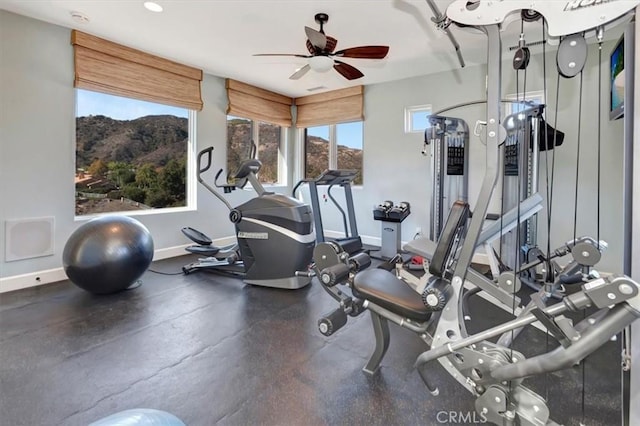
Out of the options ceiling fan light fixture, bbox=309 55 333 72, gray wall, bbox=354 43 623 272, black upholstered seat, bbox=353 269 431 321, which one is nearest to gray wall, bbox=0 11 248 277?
ceiling fan light fixture, bbox=309 55 333 72

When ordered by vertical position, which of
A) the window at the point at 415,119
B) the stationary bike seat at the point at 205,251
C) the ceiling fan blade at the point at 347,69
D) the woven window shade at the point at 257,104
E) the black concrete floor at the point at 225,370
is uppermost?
the woven window shade at the point at 257,104

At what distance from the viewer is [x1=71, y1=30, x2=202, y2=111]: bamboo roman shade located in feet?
11.9

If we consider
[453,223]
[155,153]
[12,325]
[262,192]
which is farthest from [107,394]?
[155,153]

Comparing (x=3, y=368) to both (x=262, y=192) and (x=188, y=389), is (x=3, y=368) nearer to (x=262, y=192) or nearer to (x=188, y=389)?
(x=188, y=389)

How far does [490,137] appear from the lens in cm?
146

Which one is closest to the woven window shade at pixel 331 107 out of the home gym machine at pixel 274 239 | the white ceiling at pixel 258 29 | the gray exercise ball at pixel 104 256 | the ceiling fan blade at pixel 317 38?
the white ceiling at pixel 258 29

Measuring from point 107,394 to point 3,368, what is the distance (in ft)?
2.45

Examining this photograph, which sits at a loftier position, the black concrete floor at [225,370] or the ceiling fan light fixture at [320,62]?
the ceiling fan light fixture at [320,62]

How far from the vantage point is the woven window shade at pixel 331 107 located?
5.50 metres

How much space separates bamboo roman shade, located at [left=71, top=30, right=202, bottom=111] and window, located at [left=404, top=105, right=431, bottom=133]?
300 centimetres

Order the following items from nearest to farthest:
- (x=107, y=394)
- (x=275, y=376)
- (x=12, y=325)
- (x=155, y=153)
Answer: (x=107, y=394) → (x=275, y=376) → (x=12, y=325) → (x=155, y=153)

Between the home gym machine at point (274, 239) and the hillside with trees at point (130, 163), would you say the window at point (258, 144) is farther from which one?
the home gym machine at point (274, 239)

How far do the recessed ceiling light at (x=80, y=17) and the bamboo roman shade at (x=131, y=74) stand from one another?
28cm

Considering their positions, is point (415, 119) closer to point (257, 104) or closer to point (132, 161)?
point (257, 104)
